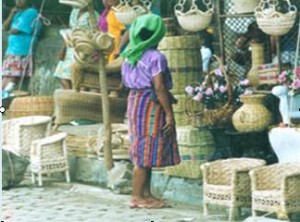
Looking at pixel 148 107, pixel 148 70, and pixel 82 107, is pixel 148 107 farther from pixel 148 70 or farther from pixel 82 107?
pixel 82 107

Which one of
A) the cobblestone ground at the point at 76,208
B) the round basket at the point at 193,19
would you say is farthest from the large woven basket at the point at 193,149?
the round basket at the point at 193,19

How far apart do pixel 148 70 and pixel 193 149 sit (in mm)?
1176

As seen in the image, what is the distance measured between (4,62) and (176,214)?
19.2 ft

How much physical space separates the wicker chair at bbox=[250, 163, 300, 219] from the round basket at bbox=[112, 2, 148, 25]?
115 inches

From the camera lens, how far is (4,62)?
15.2 m

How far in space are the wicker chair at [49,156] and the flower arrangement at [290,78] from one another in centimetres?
264

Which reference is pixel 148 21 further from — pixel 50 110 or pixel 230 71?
pixel 50 110

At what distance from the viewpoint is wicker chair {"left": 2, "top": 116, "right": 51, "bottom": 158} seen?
12.3 m

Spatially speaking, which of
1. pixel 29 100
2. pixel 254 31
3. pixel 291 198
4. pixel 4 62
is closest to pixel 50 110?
pixel 29 100

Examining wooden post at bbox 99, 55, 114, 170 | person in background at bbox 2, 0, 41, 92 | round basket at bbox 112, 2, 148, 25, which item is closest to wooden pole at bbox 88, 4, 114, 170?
wooden post at bbox 99, 55, 114, 170

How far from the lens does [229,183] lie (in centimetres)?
968

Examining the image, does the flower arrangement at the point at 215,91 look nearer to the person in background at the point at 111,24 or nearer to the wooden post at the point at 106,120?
the wooden post at the point at 106,120

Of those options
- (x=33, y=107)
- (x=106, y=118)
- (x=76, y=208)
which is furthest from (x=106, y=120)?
(x=33, y=107)

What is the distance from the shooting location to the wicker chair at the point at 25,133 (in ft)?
40.4
